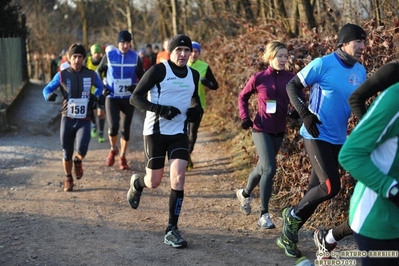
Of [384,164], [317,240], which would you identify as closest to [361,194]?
[384,164]

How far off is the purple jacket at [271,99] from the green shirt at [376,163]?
3.31 meters

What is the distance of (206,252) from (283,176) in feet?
6.67

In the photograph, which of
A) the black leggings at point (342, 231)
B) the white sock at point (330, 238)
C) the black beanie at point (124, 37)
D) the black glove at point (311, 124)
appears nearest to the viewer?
the black leggings at point (342, 231)

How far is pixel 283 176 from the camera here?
7.65 m

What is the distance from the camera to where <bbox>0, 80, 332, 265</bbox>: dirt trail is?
5840 mm

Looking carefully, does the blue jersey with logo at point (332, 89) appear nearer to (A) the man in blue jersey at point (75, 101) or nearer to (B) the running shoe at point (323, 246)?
(B) the running shoe at point (323, 246)

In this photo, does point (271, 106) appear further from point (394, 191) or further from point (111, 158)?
point (111, 158)

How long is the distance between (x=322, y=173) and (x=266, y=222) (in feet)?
4.89

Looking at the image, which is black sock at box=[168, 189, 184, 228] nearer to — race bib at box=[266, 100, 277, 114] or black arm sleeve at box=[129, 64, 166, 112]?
black arm sleeve at box=[129, 64, 166, 112]

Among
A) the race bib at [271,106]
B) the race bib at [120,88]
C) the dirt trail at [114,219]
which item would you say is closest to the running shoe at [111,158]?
the dirt trail at [114,219]

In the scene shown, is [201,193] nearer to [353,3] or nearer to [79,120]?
[79,120]

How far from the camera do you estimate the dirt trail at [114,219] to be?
5.84m

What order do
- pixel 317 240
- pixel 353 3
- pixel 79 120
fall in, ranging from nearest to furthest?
pixel 317 240
pixel 79 120
pixel 353 3

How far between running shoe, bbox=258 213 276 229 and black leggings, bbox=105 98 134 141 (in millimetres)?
3692
